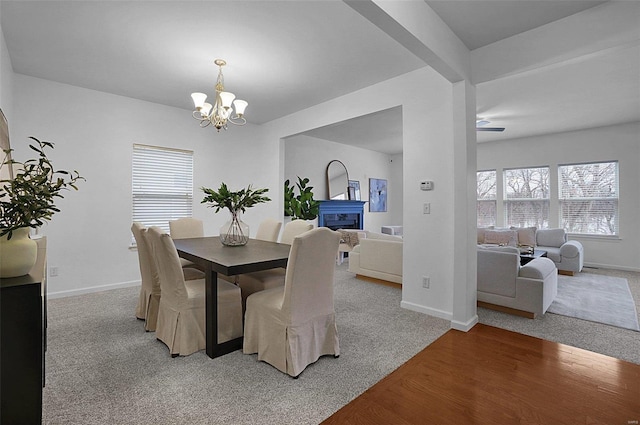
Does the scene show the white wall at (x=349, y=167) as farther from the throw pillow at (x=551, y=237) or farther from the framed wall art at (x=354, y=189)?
the throw pillow at (x=551, y=237)

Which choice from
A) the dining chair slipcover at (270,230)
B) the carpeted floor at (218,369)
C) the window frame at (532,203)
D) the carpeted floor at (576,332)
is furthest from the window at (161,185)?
the window frame at (532,203)

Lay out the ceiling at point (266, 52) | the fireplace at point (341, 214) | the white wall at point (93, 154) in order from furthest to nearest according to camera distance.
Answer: the fireplace at point (341, 214), the white wall at point (93, 154), the ceiling at point (266, 52)

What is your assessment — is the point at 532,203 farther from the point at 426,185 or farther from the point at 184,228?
the point at 184,228

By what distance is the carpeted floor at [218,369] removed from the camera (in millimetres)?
1762

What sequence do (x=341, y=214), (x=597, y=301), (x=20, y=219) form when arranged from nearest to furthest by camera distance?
1. (x=20, y=219)
2. (x=597, y=301)
3. (x=341, y=214)

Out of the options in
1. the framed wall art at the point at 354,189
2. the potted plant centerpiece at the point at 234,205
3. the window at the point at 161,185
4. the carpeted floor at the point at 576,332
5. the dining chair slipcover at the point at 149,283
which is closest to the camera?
the carpeted floor at the point at 576,332

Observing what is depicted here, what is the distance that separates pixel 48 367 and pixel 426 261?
11.2ft

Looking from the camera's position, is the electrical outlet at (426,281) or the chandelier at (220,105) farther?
the electrical outlet at (426,281)

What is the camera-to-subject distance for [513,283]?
10.9ft

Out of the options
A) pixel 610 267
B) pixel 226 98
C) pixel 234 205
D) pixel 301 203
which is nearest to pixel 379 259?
pixel 301 203

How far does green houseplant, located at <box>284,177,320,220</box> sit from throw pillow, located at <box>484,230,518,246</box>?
342cm

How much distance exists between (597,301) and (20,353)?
5281 millimetres

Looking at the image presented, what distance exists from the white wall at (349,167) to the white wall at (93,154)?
7.12 feet

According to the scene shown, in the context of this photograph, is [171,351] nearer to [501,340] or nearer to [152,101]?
[501,340]
